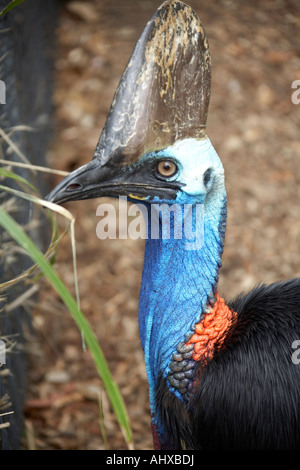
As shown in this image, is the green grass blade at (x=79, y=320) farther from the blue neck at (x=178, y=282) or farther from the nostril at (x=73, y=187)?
the blue neck at (x=178, y=282)

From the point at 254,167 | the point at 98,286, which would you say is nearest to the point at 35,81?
the point at 98,286

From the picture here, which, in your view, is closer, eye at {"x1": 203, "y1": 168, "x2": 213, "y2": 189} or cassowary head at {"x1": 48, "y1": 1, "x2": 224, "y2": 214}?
cassowary head at {"x1": 48, "y1": 1, "x2": 224, "y2": 214}

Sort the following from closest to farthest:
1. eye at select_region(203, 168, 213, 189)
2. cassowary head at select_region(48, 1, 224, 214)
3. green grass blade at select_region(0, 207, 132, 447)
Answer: green grass blade at select_region(0, 207, 132, 447) → cassowary head at select_region(48, 1, 224, 214) → eye at select_region(203, 168, 213, 189)

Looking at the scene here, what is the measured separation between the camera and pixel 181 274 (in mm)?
1613

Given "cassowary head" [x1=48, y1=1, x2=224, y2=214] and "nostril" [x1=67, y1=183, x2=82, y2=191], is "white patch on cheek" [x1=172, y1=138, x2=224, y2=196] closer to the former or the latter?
"cassowary head" [x1=48, y1=1, x2=224, y2=214]

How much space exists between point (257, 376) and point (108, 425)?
122 centimetres

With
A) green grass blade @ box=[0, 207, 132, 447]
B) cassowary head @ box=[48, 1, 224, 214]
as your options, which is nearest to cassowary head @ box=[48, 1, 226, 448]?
cassowary head @ box=[48, 1, 224, 214]

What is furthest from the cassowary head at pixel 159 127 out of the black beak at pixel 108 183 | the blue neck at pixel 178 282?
the blue neck at pixel 178 282

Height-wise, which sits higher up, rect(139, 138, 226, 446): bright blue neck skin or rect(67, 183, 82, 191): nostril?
rect(67, 183, 82, 191): nostril

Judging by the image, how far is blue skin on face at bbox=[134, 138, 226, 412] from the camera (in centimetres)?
157

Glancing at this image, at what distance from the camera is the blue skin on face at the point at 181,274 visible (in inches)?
61.9

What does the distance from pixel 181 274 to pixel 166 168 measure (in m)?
0.29

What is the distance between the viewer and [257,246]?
131 inches
